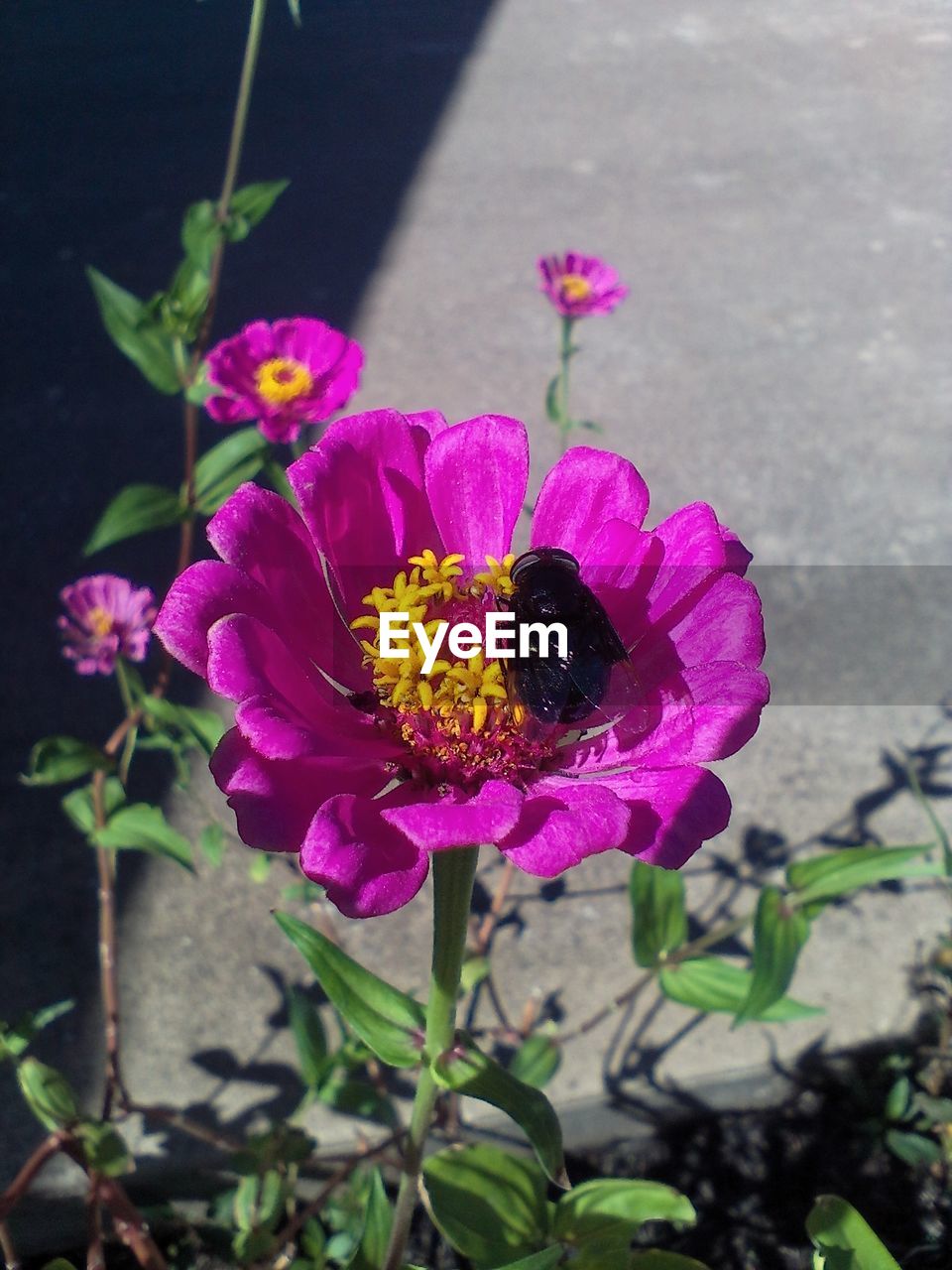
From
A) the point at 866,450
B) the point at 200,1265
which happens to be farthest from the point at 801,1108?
the point at 866,450

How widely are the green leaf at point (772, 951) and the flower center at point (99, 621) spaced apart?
0.60 meters

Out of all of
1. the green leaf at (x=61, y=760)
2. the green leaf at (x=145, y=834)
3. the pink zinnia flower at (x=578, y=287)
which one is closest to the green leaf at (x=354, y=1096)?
the green leaf at (x=145, y=834)

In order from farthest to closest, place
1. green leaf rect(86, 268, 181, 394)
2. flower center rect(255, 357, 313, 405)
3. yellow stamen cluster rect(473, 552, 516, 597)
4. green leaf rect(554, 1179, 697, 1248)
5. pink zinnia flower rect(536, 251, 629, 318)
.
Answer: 1. pink zinnia flower rect(536, 251, 629, 318)
2. green leaf rect(86, 268, 181, 394)
3. flower center rect(255, 357, 313, 405)
4. green leaf rect(554, 1179, 697, 1248)
5. yellow stamen cluster rect(473, 552, 516, 597)

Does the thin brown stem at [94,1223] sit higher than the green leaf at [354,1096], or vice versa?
the thin brown stem at [94,1223]

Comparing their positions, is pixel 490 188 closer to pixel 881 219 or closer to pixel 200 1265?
pixel 881 219

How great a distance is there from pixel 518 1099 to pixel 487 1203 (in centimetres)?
20

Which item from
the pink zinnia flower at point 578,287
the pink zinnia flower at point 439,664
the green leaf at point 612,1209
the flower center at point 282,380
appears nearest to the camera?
the pink zinnia flower at point 439,664

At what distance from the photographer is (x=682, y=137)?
8.59 ft

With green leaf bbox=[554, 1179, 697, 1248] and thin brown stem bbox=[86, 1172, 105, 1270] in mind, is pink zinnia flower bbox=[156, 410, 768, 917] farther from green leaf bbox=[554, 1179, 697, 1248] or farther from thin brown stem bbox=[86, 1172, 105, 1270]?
thin brown stem bbox=[86, 1172, 105, 1270]

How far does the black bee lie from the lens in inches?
19.1

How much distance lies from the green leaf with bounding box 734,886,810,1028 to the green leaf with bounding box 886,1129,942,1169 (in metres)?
0.33

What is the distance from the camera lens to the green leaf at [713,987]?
32.0 inches

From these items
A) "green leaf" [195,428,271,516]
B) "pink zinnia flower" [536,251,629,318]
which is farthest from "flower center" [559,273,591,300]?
"green leaf" [195,428,271,516]

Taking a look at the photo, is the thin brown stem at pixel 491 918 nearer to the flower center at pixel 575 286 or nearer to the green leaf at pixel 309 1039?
the green leaf at pixel 309 1039
